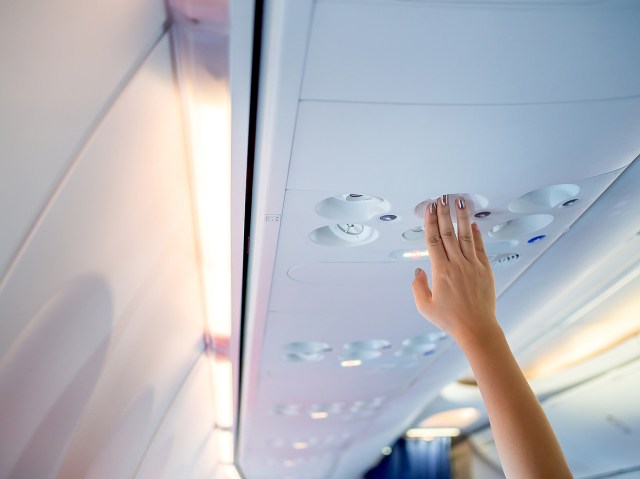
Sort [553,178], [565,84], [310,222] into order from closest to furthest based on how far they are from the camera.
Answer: [565,84]
[553,178]
[310,222]

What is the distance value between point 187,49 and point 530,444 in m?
1.38

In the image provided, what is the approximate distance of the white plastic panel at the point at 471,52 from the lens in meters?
1.04

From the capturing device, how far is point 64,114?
1.33 m

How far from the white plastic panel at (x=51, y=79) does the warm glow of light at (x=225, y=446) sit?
5209 millimetres

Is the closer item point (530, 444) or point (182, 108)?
point (530, 444)

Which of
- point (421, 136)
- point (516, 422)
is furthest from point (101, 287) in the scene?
point (516, 422)

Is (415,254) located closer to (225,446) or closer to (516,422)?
(516,422)

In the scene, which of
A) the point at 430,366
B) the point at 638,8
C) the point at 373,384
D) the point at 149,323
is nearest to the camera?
the point at 638,8

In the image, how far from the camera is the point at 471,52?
1.14 metres

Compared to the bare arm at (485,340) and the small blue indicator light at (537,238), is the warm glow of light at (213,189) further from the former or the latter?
the small blue indicator light at (537,238)

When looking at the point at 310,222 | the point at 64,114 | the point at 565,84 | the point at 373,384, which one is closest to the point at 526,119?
the point at 565,84

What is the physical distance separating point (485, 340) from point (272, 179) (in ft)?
2.52

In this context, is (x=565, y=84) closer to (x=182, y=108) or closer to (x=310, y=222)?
(x=310, y=222)

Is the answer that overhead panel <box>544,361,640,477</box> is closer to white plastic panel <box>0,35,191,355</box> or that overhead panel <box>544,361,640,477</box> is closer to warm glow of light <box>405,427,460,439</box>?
warm glow of light <box>405,427,460,439</box>
